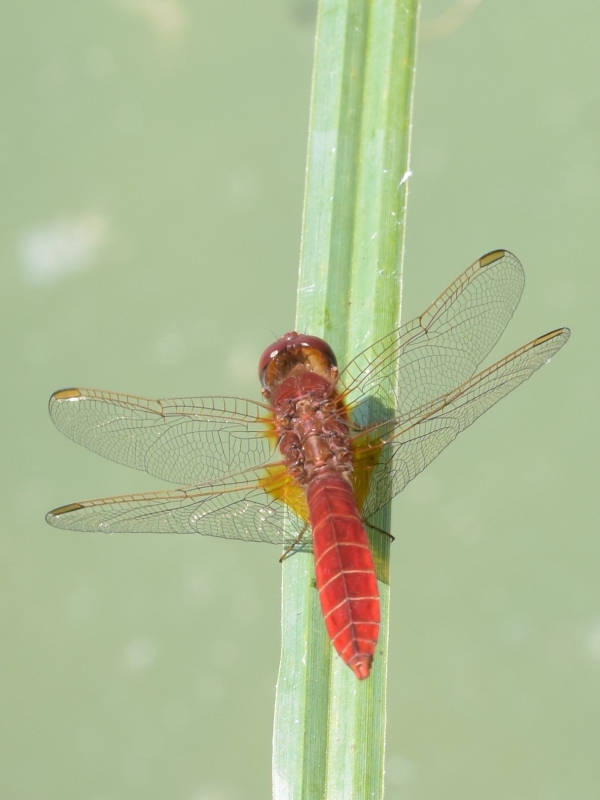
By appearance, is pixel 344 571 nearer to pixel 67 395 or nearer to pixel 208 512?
pixel 208 512

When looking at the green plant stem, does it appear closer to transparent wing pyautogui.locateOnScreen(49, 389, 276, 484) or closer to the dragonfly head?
the dragonfly head

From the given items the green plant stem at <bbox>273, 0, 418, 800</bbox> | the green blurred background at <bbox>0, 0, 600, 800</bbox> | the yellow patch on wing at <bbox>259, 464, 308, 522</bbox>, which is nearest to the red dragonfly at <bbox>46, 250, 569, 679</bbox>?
the yellow patch on wing at <bbox>259, 464, 308, 522</bbox>

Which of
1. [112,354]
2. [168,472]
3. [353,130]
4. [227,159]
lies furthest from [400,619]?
[227,159]

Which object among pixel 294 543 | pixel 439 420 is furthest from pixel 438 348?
pixel 294 543

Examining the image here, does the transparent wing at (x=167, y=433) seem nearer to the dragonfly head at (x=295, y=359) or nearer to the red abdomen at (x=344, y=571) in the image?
the dragonfly head at (x=295, y=359)

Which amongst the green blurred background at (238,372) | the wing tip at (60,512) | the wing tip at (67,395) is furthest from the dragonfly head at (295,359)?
the green blurred background at (238,372)

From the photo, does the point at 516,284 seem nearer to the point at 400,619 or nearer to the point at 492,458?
the point at 492,458
